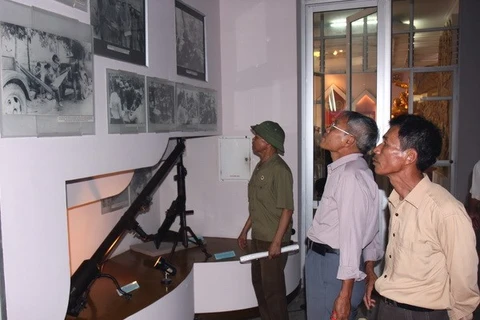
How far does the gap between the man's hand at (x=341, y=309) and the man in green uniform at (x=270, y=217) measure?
0.95 meters

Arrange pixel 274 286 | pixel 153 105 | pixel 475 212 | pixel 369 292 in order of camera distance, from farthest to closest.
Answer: pixel 475 212 < pixel 274 286 < pixel 153 105 < pixel 369 292

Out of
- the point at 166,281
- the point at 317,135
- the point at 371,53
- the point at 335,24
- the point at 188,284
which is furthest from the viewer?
the point at 335,24

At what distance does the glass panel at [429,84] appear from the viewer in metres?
5.88

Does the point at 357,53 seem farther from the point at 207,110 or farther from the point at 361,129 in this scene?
the point at 361,129

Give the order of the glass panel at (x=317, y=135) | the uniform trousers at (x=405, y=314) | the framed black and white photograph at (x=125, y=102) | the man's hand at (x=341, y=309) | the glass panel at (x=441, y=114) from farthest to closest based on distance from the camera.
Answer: the glass panel at (x=441, y=114)
the glass panel at (x=317, y=135)
the framed black and white photograph at (x=125, y=102)
the man's hand at (x=341, y=309)
the uniform trousers at (x=405, y=314)

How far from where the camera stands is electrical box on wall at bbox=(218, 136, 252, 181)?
388cm

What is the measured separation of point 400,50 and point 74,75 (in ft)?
18.0

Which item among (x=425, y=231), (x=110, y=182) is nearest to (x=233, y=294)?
(x=110, y=182)

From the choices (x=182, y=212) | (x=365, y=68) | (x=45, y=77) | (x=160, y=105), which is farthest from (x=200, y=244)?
(x=365, y=68)

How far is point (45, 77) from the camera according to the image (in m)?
1.67

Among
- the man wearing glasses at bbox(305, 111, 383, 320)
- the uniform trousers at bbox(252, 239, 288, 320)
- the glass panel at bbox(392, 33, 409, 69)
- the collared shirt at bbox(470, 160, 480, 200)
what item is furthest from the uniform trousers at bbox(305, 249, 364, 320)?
the glass panel at bbox(392, 33, 409, 69)

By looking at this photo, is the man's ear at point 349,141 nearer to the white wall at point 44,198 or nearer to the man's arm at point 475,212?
the white wall at point 44,198

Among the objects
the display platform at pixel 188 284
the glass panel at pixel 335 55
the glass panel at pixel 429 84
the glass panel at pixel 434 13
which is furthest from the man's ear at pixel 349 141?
the glass panel at pixel 434 13

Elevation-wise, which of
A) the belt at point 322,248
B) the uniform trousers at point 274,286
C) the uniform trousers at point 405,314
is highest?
the belt at point 322,248
